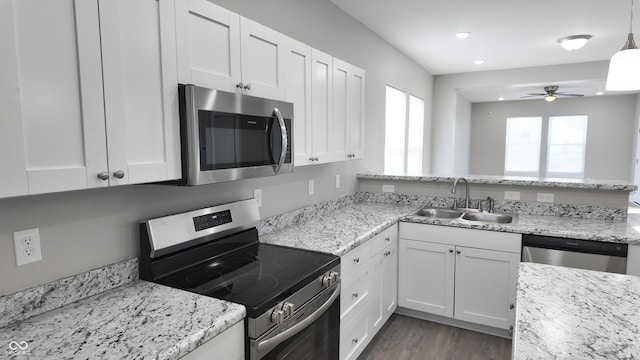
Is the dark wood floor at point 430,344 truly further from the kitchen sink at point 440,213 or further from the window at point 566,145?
the window at point 566,145

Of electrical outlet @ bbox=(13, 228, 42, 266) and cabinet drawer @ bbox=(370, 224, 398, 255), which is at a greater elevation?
electrical outlet @ bbox=(13, 228, 42, 266)

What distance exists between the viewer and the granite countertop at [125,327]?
1107 mm

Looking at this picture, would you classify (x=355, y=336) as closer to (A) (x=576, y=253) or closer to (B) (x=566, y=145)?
(A) (x=576, y=253)

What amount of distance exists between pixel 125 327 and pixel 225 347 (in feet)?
1.08

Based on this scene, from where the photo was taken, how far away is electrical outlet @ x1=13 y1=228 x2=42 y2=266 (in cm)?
131

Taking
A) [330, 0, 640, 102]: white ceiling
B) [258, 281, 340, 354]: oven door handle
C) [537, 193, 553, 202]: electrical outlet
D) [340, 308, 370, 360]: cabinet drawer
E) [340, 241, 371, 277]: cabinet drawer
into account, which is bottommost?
[340, 308, 370, 360]: cabinet drawer

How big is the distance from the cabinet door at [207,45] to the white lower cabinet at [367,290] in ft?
3.91

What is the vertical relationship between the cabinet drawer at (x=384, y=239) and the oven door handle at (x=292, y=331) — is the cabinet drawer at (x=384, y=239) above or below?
above

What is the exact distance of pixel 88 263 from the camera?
153 centimetres

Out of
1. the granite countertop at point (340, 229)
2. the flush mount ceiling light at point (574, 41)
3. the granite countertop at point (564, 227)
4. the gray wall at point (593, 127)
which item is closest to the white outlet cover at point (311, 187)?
the granite countertop at point (340, 229)

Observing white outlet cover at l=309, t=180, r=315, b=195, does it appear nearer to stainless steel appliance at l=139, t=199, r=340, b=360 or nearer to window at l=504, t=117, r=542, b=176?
stainless steel appliance at l=139, t=199, r=340, b=360

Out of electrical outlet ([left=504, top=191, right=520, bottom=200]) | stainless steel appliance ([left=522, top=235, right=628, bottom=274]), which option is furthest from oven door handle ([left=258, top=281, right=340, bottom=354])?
electrical outlet ([left=504, top=191, right=520, bottom=200])

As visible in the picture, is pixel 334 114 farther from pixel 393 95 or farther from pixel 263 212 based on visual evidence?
pixel 393 95

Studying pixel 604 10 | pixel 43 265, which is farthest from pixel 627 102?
pixel 43 265
